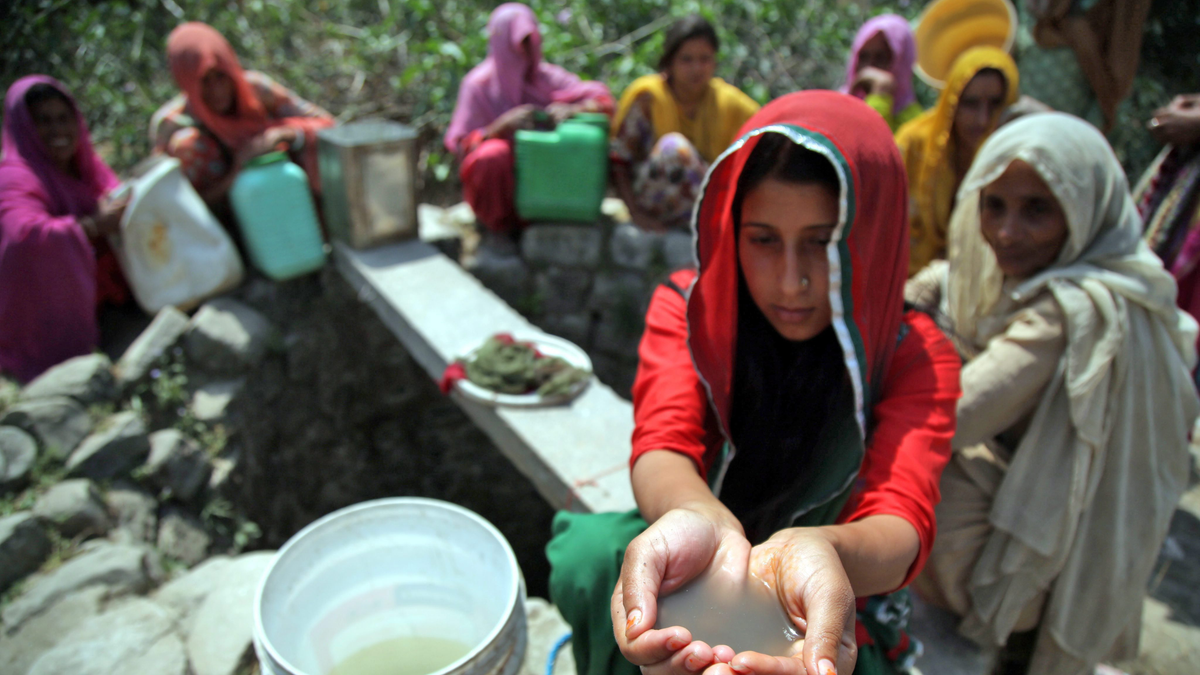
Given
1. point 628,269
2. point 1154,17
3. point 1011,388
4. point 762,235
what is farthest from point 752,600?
point 1154,17

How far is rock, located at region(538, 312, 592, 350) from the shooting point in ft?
13.5

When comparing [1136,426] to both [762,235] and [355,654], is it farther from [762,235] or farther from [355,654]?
[355,654]

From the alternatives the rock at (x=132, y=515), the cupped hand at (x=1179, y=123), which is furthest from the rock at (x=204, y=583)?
the cupped hand at (x=1179, y=123)

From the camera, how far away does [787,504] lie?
4.63 ft

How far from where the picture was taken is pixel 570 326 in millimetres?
4145

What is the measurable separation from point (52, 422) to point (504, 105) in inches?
106

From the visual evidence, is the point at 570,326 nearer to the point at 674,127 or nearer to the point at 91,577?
the point at 674,127

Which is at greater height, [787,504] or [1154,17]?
[1154,17]

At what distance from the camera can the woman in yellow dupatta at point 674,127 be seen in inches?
145

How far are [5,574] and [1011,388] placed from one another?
283 cm

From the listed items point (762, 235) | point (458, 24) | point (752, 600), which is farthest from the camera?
point (458, 24)

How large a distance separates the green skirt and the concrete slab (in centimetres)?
66

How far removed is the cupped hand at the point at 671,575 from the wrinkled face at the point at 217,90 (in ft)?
11.5

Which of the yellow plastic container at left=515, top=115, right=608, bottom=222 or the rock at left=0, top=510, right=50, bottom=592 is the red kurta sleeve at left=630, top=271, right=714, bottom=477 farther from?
the yellow plastic container at left=515, top=115, right=608, bottom=222
